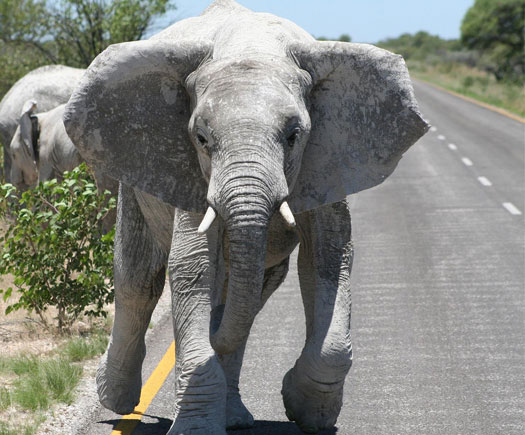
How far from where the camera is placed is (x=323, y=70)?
5398 mm

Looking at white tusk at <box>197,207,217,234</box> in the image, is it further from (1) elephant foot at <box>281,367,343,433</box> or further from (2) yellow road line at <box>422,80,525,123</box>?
(2) yellow road line at <box>422,80,525,123</box>

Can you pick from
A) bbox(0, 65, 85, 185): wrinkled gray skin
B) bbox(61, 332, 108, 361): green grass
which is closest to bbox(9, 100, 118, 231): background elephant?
bbox(0, 65, 85, 185): wrinkled gray skin

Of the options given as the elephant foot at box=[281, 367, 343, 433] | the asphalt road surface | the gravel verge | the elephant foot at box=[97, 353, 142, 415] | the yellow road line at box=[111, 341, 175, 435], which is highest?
the elephant foot at box=[281, 367, 343, 433]

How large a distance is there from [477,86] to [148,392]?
157ft

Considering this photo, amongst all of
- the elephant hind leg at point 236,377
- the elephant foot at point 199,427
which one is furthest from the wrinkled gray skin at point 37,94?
the elephant foot at point 199,427

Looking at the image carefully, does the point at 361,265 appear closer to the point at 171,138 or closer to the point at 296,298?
the point at 296,298

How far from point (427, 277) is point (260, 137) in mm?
6782

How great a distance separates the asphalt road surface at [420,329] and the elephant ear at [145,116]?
1.78 meters

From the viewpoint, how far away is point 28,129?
14.0 metres

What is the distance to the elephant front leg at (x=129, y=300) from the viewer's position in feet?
21.1

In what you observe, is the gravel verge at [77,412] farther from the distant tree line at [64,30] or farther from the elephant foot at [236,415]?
the distant tree line at [64,30]

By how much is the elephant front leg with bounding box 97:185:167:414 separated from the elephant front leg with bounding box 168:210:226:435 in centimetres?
102

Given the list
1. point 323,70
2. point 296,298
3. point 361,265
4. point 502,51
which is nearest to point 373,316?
point 296,298

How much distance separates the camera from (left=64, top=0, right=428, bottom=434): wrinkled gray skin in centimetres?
511
